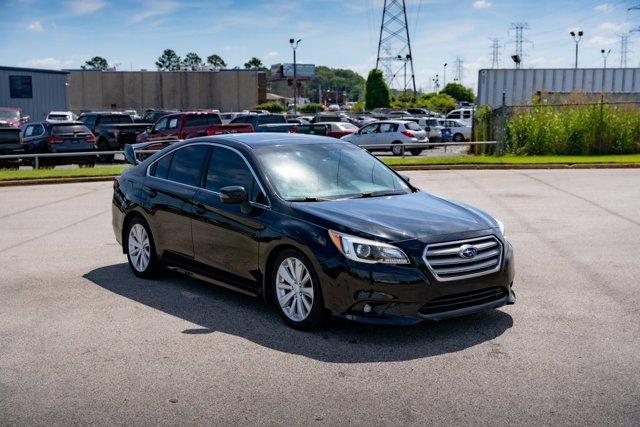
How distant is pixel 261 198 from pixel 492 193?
1080cm

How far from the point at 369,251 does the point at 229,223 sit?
1688 millimetres

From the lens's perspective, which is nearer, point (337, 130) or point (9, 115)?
point (337, 130)

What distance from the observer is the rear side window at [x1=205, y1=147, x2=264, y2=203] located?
7424 mm

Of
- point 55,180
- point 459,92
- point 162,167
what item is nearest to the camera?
point 162,167

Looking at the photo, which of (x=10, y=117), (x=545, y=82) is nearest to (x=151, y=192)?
(x=10, y=117)

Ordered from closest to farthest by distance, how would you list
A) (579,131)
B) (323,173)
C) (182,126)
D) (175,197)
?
(323,173) → (175,197) → (579,131) → (182,126)

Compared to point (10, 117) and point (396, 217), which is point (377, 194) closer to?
point (396, 217)

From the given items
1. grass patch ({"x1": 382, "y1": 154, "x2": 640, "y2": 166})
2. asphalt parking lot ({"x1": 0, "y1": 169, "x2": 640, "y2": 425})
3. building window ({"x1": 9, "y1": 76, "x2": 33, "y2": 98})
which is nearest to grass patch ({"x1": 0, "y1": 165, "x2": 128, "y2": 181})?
grass patch ({"x1": 382, "y1": 154, "x2": 640, "y2": 166})

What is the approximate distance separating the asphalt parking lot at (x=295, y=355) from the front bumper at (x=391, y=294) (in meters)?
0.24

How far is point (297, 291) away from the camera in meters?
Result: 6.68

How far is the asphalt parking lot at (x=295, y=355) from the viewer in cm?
497

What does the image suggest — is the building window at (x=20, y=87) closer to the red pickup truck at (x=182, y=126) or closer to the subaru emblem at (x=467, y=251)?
the red pickup truck at (x=182, y=126)

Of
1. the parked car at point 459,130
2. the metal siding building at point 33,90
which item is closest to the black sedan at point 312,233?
the parked car at point 459,130

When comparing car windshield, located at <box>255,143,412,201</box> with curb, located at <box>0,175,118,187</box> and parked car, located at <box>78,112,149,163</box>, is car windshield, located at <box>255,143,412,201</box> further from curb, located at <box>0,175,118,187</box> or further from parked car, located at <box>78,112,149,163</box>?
parked car, located at <box>78,112,149,163</box>
